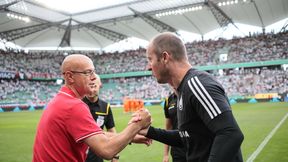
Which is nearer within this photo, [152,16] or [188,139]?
[188,139]

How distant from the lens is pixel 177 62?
2.82 meters

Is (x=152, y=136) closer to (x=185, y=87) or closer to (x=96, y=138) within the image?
(x=96, y=138)

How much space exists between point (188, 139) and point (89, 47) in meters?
74.7

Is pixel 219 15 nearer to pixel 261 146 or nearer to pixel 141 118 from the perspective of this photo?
pixel 261 146

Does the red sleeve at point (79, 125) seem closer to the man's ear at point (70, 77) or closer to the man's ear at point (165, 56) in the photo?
the man's ear at point (70, 77)

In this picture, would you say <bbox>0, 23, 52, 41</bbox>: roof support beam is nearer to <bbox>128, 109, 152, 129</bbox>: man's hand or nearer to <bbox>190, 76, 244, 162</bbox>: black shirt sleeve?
<bbox>128, 109, 152, 129</bbox>: man's hand

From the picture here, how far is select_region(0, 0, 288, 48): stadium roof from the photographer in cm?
4588

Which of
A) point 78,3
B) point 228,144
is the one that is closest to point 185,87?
point 228,144

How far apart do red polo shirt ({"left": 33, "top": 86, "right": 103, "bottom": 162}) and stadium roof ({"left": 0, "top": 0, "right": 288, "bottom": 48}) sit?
4413 cm

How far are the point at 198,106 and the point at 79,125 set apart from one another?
118cm

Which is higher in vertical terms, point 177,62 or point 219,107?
point 177,62

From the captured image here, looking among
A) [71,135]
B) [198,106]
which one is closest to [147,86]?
[71,135]

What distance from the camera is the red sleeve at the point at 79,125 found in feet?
9.12

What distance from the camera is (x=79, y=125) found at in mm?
2795
